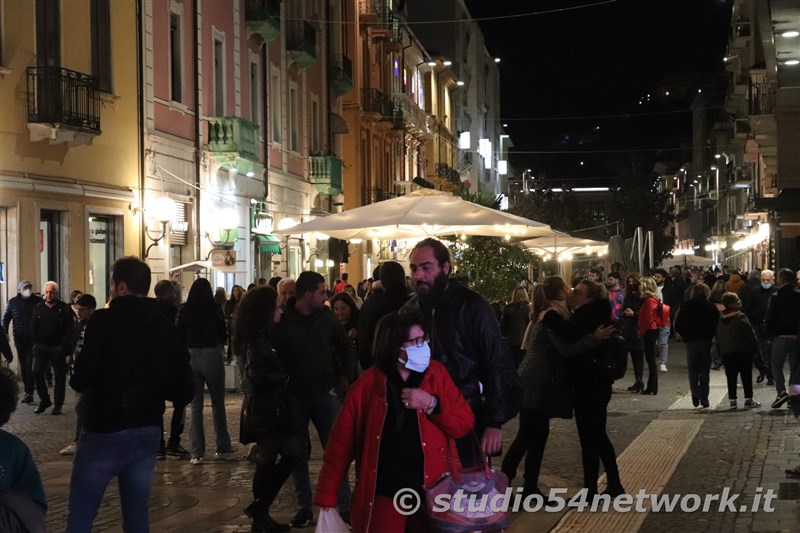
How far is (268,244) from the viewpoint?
106 ft

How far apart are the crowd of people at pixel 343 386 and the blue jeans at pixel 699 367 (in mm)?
4743

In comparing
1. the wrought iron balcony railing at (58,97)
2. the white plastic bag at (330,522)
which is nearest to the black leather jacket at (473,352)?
the white plastic bag at (330,522)

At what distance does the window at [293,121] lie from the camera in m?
35.4

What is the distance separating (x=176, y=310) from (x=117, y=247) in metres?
10.2

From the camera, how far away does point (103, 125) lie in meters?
22.0

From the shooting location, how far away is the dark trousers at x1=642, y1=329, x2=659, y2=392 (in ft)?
61.3

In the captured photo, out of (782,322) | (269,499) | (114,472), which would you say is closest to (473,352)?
(114,472)

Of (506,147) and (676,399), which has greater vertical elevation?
(506,147)

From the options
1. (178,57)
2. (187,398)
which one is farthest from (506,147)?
(187,398)

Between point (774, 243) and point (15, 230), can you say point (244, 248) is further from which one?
point (774, 243)

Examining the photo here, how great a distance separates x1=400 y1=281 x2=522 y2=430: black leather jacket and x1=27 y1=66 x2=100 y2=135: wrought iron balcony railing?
1485 centimetres

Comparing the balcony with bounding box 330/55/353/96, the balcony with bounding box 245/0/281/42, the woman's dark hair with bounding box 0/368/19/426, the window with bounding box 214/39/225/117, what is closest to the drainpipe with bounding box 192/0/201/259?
the window with bounding box 214/39/225/117

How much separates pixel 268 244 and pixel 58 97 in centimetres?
1256

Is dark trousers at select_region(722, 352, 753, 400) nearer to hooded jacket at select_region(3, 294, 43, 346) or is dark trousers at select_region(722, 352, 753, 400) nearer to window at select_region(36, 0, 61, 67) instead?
hooded jacket at select_region(3, 294, 43, 346)
